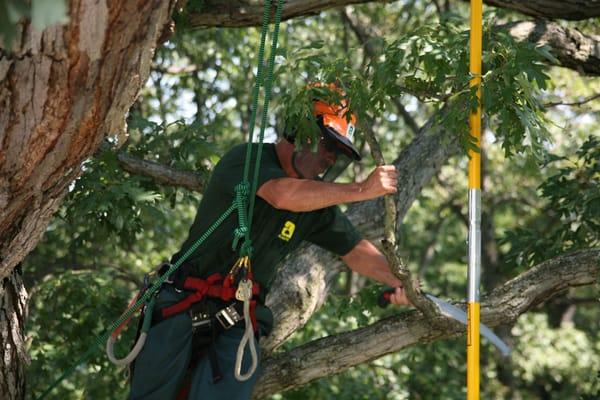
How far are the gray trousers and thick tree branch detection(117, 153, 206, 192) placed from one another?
1375mm

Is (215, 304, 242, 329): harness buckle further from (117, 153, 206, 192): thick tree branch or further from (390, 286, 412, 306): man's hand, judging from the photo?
(117, 153, 206, 192): thick tree branch

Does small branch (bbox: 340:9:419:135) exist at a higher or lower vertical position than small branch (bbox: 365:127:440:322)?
higher

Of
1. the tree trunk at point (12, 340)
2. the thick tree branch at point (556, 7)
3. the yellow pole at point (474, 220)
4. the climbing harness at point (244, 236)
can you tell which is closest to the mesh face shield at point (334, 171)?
the climbing harness at point (244, 236)

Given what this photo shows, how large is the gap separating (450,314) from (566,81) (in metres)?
6.29

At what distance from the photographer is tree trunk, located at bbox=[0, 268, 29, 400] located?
367 cm

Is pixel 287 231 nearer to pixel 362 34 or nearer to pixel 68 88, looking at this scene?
pixel 68 88

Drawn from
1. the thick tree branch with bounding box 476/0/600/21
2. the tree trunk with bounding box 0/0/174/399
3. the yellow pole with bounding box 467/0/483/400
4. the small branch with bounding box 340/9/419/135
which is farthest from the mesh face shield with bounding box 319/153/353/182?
the small branch with bounding box 340/9/419/135

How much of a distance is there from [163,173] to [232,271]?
156 centimetres

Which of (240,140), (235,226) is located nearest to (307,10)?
(235,226)

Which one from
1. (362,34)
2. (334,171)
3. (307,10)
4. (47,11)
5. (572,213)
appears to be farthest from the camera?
(362,34)

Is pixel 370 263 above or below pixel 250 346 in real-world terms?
above

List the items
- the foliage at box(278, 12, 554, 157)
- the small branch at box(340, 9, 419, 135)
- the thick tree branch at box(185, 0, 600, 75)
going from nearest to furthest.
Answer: the foliage at box(278, 12, 554, 157) → the thick tree branch at box(185, 0, 600, 75) → the small branch at box(340, 9, 419, 135)

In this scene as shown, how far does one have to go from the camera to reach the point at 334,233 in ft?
14.3

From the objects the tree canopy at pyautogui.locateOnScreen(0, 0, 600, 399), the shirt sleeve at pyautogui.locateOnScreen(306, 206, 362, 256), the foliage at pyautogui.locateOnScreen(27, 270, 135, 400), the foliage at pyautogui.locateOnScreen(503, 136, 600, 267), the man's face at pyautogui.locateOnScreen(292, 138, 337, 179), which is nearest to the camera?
the tree canopy at pyautogui.locateOnScreen(0, 0, 600, 399)
